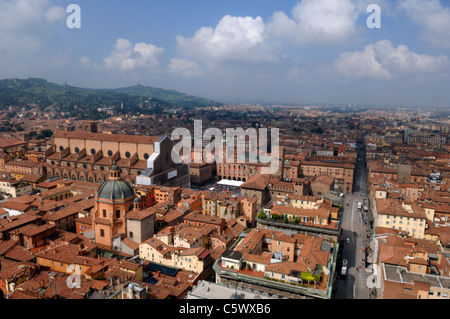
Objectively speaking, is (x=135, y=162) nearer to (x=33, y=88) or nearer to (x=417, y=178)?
(x=417, y=178)

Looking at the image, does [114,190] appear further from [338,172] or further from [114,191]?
[338,172]

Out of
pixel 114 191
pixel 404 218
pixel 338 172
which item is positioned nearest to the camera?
pixel 114 191

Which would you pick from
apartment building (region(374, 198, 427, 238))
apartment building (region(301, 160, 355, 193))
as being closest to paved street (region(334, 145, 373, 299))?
apartment building (region(301, 160, 355, 193))

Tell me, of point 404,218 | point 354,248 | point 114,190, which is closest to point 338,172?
point 404,218

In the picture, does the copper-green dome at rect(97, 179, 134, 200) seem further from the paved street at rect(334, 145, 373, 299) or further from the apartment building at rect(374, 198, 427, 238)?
the apartment building at rect(374, 198, 427, 238)

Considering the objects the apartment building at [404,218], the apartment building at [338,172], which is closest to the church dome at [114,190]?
the apartment building at [404,218]
